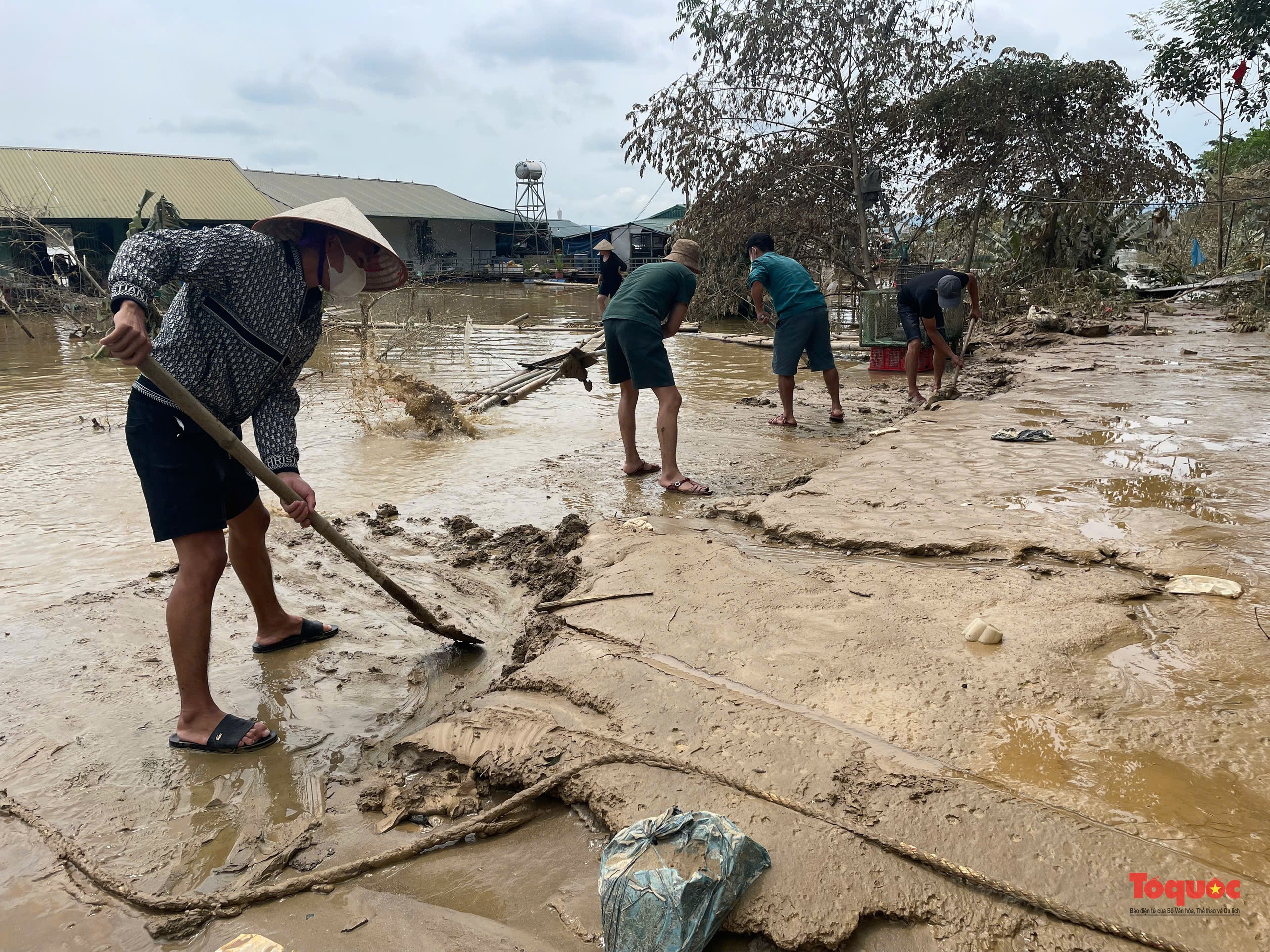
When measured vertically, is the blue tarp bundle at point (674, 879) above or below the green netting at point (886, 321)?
below

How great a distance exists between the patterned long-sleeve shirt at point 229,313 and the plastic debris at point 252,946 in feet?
4.75

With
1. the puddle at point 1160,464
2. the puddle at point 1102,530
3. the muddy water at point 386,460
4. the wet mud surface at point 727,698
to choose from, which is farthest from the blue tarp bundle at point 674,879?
the puddle at point 1160,464

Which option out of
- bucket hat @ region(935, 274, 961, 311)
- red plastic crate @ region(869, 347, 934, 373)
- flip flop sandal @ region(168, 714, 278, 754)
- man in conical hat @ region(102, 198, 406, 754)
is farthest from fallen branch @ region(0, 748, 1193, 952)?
red plastic crate @ region(869, 347, 934, 373)

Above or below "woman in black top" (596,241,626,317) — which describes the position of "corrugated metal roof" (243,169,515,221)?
above

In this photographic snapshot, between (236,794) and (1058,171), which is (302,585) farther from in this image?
(1058,171)

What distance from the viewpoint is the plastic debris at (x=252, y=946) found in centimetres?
161

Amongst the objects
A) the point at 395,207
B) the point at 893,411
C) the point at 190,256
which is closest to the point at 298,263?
the point at 190,256

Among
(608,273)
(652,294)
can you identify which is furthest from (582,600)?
(608,273)

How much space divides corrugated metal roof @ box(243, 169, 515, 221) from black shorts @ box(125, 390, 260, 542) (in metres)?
27.8

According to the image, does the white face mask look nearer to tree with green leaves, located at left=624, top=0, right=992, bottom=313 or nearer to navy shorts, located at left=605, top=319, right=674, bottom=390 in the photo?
navy shorts, located at left=605, top=319, right=674, bottom=390

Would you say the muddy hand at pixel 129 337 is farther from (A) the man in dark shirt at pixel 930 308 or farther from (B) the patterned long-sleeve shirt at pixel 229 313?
(A) the man in dark shirt at pixel 930 308

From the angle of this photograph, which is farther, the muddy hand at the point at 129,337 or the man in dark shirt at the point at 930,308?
the man in dark shirt at the point at 930,308

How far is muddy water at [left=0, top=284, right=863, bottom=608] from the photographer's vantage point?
4.34 m

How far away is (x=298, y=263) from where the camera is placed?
2617 millimetres
